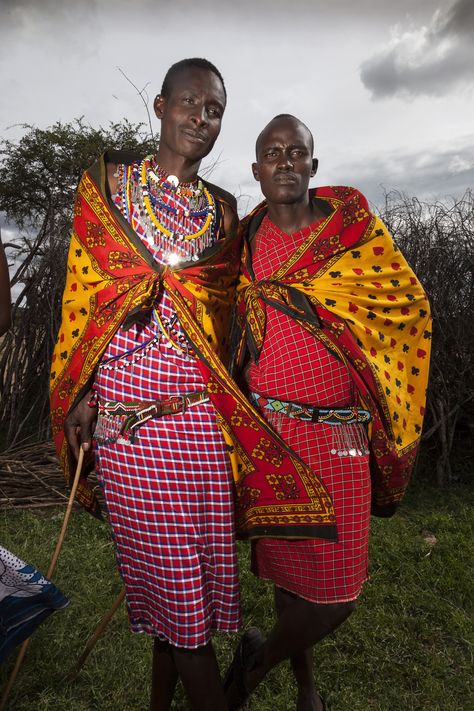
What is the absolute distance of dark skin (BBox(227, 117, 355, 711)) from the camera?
2088 mm

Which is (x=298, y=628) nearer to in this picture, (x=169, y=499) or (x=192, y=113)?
(x=169, y=499)

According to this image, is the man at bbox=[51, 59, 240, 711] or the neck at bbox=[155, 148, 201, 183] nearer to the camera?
the man at bbox=[51, 59, 240, 711]

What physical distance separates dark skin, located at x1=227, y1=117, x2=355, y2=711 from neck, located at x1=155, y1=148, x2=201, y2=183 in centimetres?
32

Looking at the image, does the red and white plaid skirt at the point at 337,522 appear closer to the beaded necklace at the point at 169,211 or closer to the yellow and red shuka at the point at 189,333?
the yellow and red shuka at the point at 189,333

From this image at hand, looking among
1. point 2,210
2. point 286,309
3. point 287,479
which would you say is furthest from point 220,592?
point 2,210

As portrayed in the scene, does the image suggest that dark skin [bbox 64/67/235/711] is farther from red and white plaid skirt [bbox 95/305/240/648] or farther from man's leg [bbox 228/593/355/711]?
man's leg [bbox 228/593/355/711]

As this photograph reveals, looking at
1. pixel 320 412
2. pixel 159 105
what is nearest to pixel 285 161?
pixel 159 105

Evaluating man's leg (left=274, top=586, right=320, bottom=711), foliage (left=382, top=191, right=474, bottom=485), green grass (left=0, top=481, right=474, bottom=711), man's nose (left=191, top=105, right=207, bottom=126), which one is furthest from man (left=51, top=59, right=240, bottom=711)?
foliage (left=382, top=191, right=474, bottom=485)

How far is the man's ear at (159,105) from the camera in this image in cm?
208

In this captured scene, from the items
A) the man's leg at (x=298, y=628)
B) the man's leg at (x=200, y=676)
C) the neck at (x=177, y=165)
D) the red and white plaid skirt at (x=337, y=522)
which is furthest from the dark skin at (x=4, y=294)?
the man's leg at (x=298, y=628)

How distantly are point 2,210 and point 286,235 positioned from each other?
58.0 ft

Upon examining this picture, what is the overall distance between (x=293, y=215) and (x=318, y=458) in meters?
0.96

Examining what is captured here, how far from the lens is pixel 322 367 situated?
213 centimetres

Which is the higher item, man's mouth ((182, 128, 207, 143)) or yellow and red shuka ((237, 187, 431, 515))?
man's mouth ((182, 128, 207, 143))
